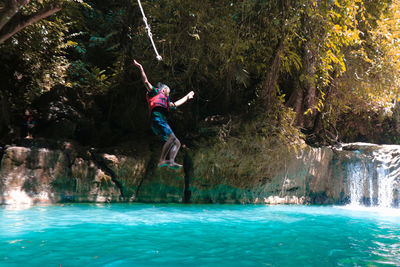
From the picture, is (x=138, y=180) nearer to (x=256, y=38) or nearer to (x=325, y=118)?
(x=256, y=38)

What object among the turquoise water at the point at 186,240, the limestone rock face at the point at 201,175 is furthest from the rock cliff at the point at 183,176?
the turquoise water at the point at 186,240

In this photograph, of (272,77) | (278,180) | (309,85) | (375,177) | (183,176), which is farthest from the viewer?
(309,85)


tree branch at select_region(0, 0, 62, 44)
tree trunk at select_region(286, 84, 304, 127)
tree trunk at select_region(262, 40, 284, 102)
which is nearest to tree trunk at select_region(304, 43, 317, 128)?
tree trunk at select_region(286, 84, 304, 127)

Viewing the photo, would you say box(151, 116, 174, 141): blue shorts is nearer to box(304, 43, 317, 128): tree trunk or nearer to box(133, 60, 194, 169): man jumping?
box(133, 60, 194, 169): man jumping

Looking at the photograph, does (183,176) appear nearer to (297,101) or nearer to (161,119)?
(161,119)

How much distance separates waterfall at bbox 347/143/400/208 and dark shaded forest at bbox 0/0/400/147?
1897 mm

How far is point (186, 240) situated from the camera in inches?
179

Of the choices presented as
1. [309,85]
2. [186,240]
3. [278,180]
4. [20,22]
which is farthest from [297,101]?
[20,22]

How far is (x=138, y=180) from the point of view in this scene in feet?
31.2

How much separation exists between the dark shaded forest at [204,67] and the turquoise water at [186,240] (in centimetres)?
436

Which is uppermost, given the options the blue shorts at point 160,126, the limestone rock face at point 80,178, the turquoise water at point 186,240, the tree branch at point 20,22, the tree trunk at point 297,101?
the tree trunk at point 297,101

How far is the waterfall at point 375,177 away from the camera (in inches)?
447

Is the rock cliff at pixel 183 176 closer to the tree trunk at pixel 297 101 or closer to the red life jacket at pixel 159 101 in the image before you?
the tree trunk at pixel 297 101

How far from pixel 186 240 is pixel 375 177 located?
31.3 ft
